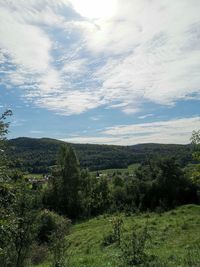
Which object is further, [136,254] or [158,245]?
[158,245]

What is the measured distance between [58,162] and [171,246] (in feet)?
161

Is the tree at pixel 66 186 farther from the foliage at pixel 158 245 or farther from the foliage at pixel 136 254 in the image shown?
the foliage at pixel 136 254

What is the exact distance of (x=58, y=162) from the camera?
75.4m

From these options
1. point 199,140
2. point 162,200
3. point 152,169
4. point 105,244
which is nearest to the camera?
point 199,140

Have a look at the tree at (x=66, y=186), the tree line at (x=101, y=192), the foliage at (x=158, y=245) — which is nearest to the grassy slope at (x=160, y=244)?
the foliage at (x=158, y=245)

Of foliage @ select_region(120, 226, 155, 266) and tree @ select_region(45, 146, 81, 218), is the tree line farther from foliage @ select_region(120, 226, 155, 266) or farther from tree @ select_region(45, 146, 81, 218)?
foliage @ select_region(120, 226, 155, 266)

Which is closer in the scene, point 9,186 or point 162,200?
point 9,186

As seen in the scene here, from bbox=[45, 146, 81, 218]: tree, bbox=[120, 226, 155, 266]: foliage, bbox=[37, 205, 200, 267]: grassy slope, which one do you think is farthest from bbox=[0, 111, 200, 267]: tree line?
bbox=[120, 226, 155, 266]: foliage

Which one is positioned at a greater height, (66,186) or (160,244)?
(66,186)

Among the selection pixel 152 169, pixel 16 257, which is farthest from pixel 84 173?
pixel 16 257

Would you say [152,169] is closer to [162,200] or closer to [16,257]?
[162,200]

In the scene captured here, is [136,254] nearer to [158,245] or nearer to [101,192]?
[158,245]

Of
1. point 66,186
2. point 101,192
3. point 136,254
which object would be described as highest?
point 136,254

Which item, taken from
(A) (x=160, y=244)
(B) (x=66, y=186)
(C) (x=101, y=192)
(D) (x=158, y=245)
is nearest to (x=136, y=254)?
(D) (x=158, y=245)
